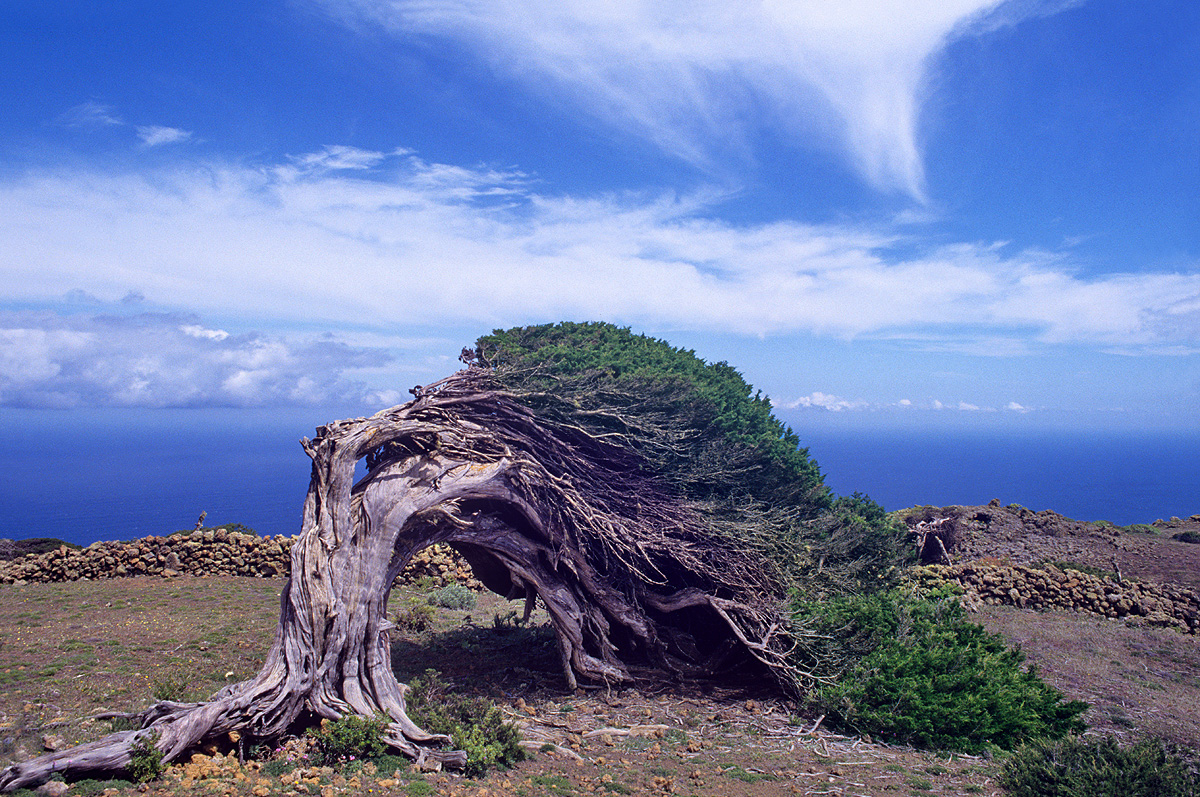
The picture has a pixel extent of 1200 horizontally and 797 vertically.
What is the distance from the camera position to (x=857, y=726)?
30.9 ft

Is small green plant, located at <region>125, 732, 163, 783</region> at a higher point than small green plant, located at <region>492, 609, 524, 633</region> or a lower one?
higher

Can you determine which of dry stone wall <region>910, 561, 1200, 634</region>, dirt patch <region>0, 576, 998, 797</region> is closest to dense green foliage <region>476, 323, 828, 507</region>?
dirt patch <region>0, 576, 998, 797</region>

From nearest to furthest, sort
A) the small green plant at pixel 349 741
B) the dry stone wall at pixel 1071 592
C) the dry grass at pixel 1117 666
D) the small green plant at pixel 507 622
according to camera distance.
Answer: the small green plant at pixel 349 741, the dry grass at pixel 1117 666, the small green plant at pixel 507 622, the dry stone wall at pixel 1071 592

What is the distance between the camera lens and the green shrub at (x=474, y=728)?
23.5 feet

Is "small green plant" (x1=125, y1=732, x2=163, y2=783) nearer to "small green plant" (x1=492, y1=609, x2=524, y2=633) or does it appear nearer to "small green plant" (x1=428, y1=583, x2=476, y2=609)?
"small green plant" (x1=492, y1=609, x2=524, y2=633)

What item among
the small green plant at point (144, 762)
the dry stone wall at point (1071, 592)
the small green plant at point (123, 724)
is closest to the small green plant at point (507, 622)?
the small green plant at point (123, 724)

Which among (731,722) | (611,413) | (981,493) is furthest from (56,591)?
(981,493)

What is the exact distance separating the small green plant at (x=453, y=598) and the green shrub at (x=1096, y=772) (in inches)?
498

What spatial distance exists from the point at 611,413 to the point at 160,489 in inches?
6788

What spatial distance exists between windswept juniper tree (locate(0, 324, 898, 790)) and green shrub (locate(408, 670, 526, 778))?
22 centimetres

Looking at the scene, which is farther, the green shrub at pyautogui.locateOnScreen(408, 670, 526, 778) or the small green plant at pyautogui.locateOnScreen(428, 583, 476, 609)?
the small green plant at pyautogui.locateOnScreen(428, 583, 476, 609)

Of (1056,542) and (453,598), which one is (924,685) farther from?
(1056,542)

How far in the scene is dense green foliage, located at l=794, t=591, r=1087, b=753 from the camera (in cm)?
914

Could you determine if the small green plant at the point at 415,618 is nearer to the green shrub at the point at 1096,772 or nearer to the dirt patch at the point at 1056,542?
the green shrub at the point at 1096,772
